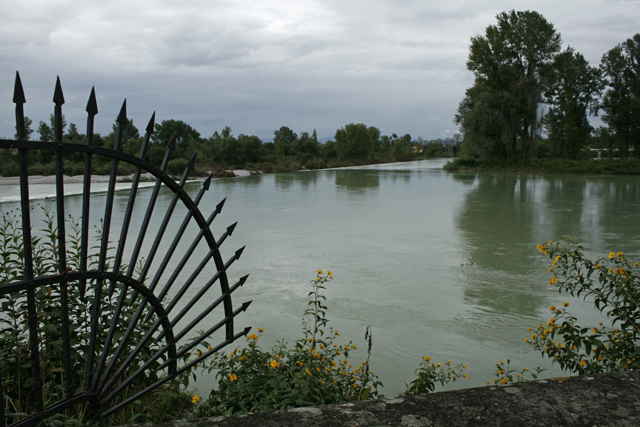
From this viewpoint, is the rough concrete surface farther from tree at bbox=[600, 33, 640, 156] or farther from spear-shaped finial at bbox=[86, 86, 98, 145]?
tree at bbox=[600, 33, 640, 156]

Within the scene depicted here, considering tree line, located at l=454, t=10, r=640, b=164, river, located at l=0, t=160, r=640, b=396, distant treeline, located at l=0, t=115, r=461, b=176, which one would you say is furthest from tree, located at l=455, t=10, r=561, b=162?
river, located at l=0, t=160, r=640, b=396

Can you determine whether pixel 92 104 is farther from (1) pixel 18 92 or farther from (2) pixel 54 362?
(2) pixel 54 362

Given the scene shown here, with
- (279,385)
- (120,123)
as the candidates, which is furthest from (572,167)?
(120,123)

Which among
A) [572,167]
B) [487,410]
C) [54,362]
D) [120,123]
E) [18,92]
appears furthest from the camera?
[572,167]

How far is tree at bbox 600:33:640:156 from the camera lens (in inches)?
1425

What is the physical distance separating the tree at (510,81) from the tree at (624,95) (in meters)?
8.00

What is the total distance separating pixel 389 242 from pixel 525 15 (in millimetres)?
32917

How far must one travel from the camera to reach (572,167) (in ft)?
106

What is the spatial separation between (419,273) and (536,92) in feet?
107

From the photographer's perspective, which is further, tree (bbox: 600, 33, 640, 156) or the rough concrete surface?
tree (bbox: 600, 33, 640, 156)

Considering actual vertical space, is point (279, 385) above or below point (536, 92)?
below

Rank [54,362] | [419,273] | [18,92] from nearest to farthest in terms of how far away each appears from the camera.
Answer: [18,92] → [54,362] → [419,273]

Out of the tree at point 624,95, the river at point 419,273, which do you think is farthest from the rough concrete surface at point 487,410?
the tree at point 624,95

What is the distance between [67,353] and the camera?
1506 millimetres
